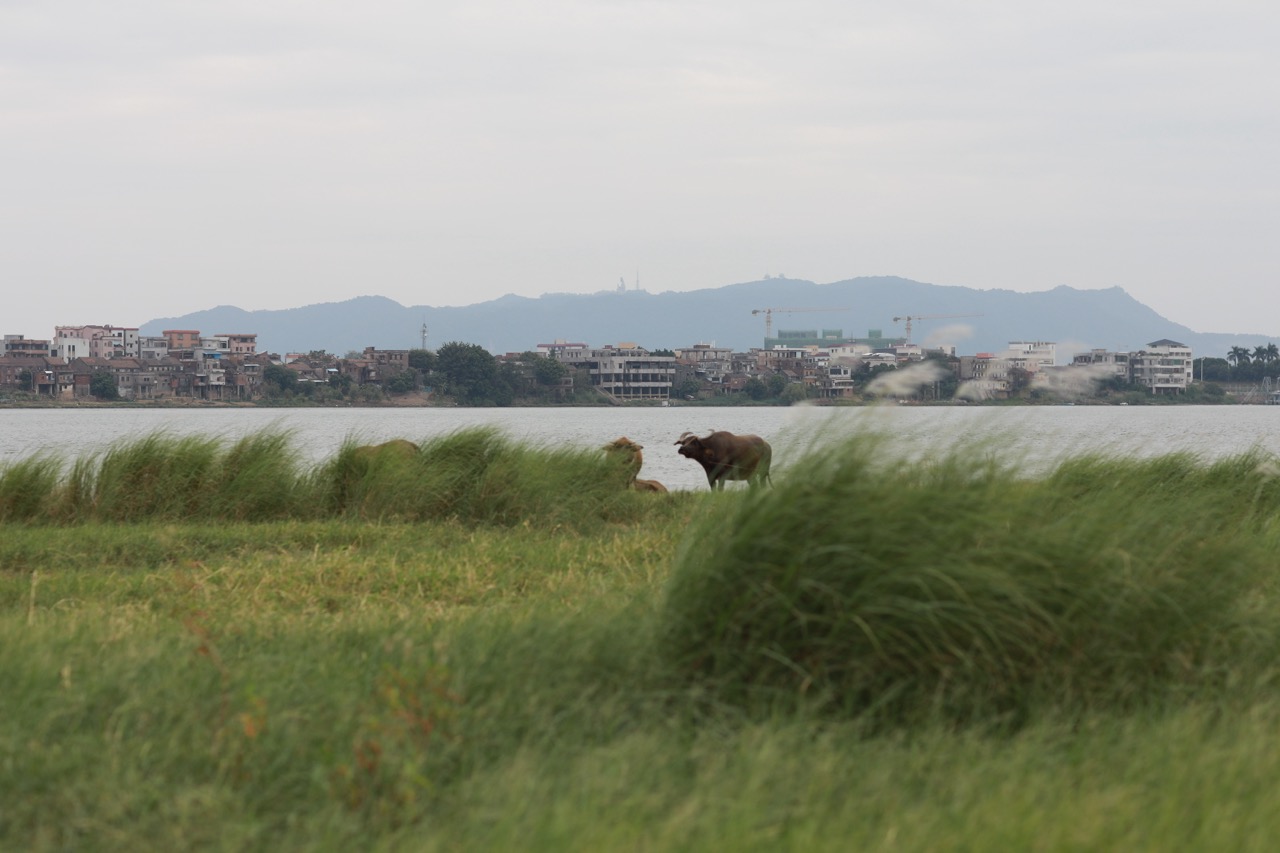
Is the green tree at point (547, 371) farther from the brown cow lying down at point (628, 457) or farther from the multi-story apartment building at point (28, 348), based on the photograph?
the brown cow lying down at point (628, 457)

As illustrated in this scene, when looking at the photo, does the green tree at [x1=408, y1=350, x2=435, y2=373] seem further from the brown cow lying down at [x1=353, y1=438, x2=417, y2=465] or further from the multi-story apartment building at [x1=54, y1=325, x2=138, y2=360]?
the brown cow lying down at [x1=353, y1=438, x2=417, y2=465]

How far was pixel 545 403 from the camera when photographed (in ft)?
357

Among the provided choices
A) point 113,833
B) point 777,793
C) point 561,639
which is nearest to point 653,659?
point 561,639

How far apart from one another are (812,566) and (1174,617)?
5.26 feet

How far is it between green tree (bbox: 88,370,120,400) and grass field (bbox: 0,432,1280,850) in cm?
10544

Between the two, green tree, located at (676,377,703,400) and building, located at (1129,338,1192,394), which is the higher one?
building, located at (1129,338,1192,394)

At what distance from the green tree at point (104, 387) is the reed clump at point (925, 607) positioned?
354 feet

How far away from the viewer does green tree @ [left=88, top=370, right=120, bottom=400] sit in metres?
104

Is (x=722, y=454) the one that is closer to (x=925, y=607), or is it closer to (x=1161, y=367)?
(x=925, y=607)

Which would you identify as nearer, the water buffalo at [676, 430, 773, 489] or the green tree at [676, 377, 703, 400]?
the water buffalo at [676, 430, 773, 489]

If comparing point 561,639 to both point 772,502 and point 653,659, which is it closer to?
point 653,659

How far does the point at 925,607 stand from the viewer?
434 centimetres

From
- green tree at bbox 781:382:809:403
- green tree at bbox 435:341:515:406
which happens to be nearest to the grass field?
green tree at bbox 781:382:809:403

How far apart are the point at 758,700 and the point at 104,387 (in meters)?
109
